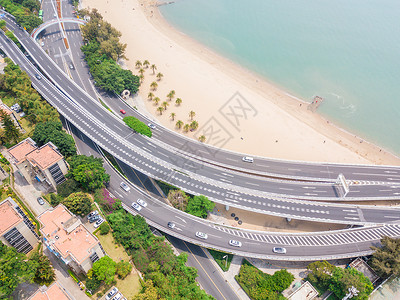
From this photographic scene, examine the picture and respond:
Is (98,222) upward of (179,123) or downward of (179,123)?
downward

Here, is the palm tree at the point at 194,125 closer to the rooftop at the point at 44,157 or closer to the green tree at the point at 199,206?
the green tree at the point at 199,206

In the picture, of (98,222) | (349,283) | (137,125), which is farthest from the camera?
(137,125)

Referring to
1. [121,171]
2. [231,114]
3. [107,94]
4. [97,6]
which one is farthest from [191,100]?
[97,6]

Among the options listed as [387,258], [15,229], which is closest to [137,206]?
[15,229]

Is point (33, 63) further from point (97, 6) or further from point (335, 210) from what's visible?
point (335, 210)

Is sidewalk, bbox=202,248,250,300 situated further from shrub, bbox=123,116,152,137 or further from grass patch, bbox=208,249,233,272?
shrub, bbox=123,116,152,137

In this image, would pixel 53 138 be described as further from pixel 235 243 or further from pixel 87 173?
pixel 235 243

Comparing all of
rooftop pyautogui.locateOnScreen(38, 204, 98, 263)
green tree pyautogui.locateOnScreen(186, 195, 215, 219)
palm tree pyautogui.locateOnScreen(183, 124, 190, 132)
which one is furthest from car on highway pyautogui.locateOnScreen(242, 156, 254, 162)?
rooftop pyautogui.locateOnScreen(38, 204, 98, 263)
